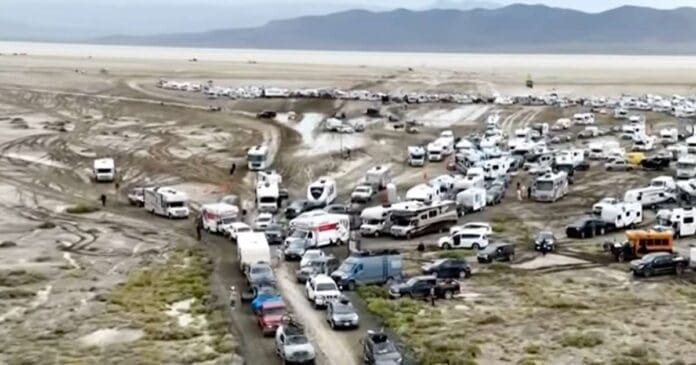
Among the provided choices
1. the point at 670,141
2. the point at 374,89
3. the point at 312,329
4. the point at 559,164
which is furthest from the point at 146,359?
the point at 374,89

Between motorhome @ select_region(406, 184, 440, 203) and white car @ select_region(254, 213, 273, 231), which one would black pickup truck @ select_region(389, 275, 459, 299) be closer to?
white car @ select_region(254, 213, 273, 231)

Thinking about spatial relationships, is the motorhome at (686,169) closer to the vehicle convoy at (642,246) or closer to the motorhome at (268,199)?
the vehicle convoy at (642,246)

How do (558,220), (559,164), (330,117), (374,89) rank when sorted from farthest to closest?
(374,89)
(330,117)
(559,164)
(558,220)

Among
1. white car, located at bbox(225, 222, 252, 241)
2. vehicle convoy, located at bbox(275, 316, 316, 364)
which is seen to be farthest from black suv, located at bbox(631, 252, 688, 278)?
white car, located at bbox(225, 222, 252, 241)

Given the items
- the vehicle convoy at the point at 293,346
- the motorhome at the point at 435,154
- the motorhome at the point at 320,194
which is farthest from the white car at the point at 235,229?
the motorhome at the point at 435,154

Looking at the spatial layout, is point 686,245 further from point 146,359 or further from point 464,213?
point 146,359

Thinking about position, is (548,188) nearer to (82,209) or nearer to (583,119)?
(82,209)
